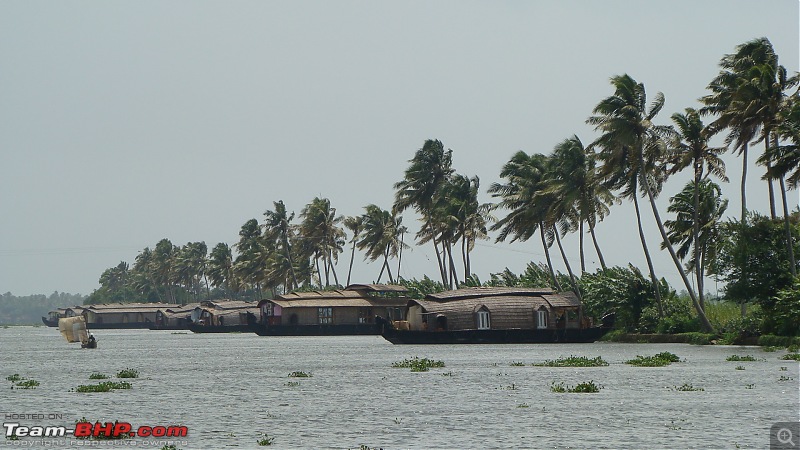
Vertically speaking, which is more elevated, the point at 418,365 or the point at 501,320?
the point at 501,320

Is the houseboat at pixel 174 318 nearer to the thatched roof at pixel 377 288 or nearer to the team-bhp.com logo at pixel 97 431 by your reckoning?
the thatched roof at pixel 377 288

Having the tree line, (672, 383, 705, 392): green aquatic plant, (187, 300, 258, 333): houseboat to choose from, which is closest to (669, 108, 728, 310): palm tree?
the tree line

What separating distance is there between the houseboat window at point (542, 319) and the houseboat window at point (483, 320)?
12.3 feet

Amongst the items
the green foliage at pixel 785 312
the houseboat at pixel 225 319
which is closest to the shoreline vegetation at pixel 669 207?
the green foliage at pixel 785 312

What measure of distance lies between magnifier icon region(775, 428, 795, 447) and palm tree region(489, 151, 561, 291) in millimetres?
63526

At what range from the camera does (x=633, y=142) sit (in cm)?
6712

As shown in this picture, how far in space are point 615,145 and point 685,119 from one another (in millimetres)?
5433

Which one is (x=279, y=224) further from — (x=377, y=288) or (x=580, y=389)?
(x=580, y=389)

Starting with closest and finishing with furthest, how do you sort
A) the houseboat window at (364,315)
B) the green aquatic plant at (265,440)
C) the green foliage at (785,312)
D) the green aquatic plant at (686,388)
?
the green aquatic plant at (265,440) → the green aquatic plant at (686,388) → the green foliage at (785,312) → the houseboat window at (364,315)

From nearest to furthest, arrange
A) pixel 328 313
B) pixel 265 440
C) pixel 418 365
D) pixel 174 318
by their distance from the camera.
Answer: pixel 265 440
pixel 418 365
pixel 328 313
pixel 174 318

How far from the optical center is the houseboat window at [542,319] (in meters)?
75.4

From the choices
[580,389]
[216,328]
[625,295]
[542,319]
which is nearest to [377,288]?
[216,328]

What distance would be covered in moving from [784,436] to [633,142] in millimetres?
47961

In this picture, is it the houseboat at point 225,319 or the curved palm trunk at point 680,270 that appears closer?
Result: the curved palm trunk at point 680,270
